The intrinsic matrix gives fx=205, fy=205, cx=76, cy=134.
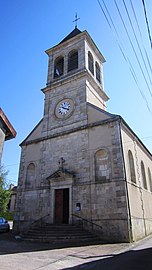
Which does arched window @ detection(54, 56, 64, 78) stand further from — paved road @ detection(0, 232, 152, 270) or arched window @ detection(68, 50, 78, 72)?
paved road @ detection(0, 232, 152, 270)

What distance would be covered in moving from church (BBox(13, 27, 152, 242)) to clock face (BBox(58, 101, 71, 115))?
25 mm

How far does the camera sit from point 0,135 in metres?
6.32

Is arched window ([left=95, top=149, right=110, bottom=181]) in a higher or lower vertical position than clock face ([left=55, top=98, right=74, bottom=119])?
lower

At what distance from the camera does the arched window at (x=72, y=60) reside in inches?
728

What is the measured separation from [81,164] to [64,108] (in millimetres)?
5253

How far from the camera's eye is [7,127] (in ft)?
21.8

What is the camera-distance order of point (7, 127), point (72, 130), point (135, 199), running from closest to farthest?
point (7, 127), point (135, 199), point (72, 130)

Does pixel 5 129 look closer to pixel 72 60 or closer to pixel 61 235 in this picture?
pixel 61 235

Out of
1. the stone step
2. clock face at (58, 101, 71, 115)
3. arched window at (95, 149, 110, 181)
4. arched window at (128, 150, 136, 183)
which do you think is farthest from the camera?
clock face at (58, 101, 71, 115)

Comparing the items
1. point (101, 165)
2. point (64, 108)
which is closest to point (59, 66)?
point (64, 108)

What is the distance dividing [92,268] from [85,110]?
10.8m

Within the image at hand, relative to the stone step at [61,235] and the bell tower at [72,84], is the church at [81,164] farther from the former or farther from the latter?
the stone step at [61,235]

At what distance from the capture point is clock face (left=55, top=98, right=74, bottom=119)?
16008 mm

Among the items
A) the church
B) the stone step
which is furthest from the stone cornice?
the stone step
